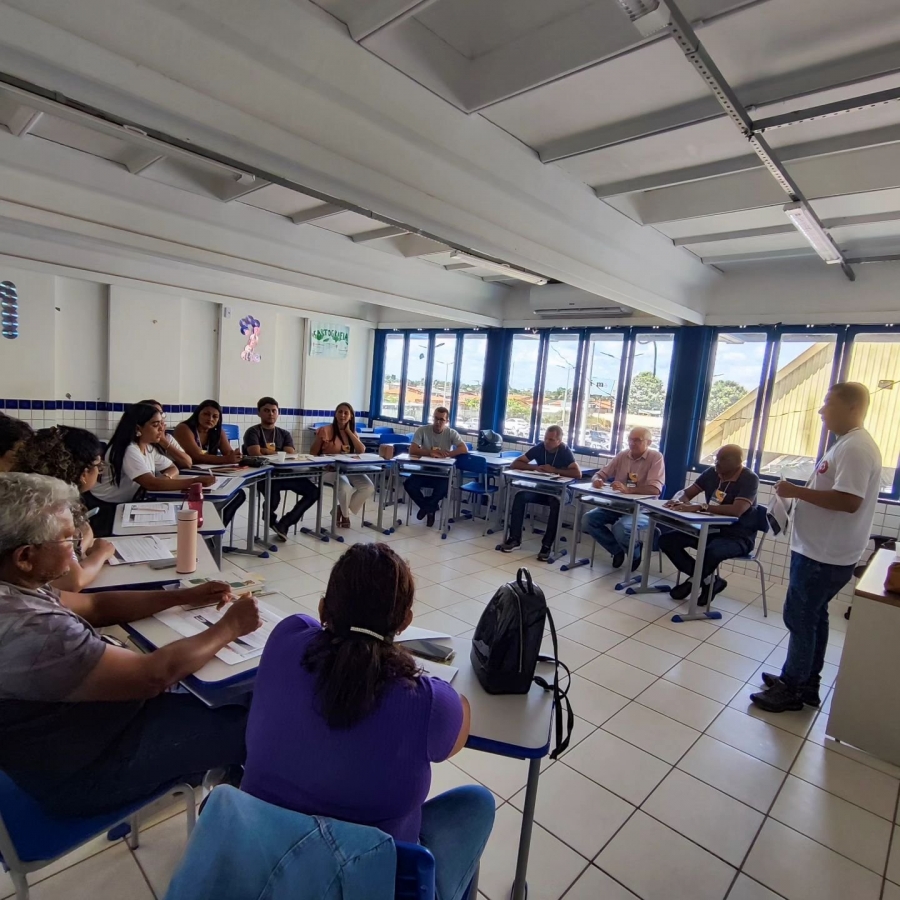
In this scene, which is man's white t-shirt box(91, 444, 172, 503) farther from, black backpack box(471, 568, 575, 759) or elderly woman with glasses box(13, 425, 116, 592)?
black backpack box(471, 568, 575, 759)

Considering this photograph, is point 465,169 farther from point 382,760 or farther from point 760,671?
point 760,671

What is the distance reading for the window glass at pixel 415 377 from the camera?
8367mm

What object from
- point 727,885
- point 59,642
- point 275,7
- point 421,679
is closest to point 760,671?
point 727,885

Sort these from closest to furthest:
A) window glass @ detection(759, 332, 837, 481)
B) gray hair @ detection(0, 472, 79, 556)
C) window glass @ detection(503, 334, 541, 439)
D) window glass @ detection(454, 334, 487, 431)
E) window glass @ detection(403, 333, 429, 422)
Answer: gray hair @ detection(0, 472, 79, 556) < window glass @ detection(759, 332, 837, 481) < window glass @ detection(503, 334, 541, 439) < window glass @ detection(454, 334, 487, 431) < window glass @ detection(403, 333, 429, 422)

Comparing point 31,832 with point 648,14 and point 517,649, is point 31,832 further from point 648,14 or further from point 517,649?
point 648,14

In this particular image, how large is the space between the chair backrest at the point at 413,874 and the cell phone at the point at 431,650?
815mm

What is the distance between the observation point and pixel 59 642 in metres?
1.14

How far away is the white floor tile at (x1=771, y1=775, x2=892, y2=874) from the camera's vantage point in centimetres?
197

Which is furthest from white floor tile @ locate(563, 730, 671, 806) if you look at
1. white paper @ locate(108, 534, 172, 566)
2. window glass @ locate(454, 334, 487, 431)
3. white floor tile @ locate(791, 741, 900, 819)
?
window glass @ locate(454, 334, 487, 431)

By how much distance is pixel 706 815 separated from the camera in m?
2.09

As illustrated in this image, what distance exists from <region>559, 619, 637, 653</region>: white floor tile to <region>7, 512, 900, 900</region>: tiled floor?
0.02 meters

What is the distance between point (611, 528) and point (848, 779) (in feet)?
8.88

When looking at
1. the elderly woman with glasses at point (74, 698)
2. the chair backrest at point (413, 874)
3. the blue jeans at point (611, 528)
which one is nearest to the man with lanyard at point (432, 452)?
the blue jeans at point (611, 528)

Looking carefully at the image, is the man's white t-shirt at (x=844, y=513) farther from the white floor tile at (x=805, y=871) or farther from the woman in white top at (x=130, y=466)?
the woman in white top at (x=130, y=466)
